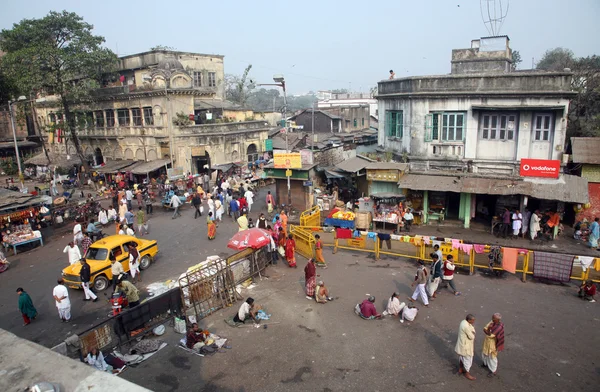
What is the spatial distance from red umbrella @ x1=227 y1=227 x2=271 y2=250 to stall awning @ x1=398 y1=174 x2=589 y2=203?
8.84m

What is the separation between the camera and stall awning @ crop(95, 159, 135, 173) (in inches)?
1377

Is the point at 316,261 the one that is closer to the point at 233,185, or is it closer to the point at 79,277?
the point at 79,277

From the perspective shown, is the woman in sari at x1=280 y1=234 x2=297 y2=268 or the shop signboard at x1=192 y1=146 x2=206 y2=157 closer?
the woman in sari at x1=280 y1=234 x2=297 y2=268

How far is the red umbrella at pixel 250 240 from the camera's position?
47.8 feet

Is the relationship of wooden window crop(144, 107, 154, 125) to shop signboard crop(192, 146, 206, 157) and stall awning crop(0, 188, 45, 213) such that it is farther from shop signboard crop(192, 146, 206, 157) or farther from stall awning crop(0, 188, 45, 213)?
stall awning crop(0, 188, 45, 213)

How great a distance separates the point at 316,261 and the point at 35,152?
154ft

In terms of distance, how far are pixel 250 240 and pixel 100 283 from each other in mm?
5435

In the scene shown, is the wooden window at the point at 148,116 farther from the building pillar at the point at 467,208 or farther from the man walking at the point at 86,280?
the building pillar at the point at 467,208

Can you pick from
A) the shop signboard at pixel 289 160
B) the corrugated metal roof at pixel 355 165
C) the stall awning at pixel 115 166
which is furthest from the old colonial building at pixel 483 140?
the stall awning at pixel 115 166

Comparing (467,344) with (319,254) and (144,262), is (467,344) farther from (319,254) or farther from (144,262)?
(144,262)

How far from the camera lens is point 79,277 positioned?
13984 mm

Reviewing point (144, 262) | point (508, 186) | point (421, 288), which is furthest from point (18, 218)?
point (508, 186)

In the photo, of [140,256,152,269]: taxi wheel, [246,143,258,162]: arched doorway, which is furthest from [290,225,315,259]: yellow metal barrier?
[246,143,258,162]: arched doorway

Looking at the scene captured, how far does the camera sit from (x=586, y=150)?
20047 millimetres
